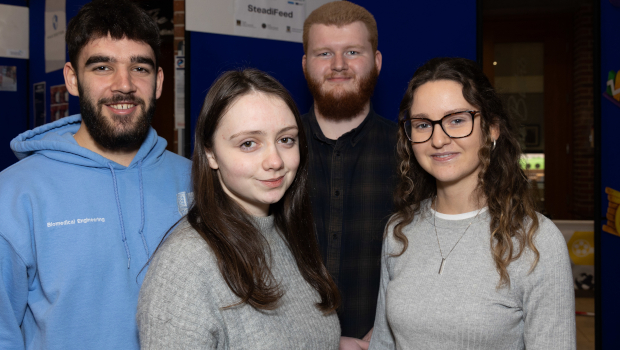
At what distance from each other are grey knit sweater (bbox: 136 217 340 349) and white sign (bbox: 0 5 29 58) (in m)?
3.95

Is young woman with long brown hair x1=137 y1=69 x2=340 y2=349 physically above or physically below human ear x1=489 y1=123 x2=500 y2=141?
below

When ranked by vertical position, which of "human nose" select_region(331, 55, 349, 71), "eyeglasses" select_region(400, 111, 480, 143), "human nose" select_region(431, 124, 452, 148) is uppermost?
"human nose" select_region(331, 55, 349, 71)

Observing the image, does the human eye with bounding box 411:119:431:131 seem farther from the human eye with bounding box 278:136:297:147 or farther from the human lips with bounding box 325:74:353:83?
the human lips with bounding box 325:74:353:83

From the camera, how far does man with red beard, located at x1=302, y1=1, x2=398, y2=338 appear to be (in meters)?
2.10

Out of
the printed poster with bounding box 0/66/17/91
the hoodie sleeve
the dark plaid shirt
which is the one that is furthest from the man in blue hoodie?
the printed poster with bounding box 0/66/17/91

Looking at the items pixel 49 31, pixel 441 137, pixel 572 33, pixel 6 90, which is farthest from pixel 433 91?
pixel 572 33

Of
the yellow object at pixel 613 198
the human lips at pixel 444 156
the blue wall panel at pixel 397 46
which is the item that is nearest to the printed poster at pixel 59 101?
the blue wall panel at pixel 397 46

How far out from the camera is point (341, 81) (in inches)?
87.3

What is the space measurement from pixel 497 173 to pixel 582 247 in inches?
185

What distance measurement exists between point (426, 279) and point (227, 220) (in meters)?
0.72

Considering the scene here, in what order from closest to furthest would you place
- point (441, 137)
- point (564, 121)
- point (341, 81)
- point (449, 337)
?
point (449, 337)
point (441, 137)
point (341, 81)
point (564, 121)

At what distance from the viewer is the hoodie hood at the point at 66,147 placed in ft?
5.47

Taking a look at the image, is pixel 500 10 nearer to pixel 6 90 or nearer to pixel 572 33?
pixel 572 33

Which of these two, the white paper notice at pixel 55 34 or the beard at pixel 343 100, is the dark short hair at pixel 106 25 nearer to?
the beard at pixel 343 100
